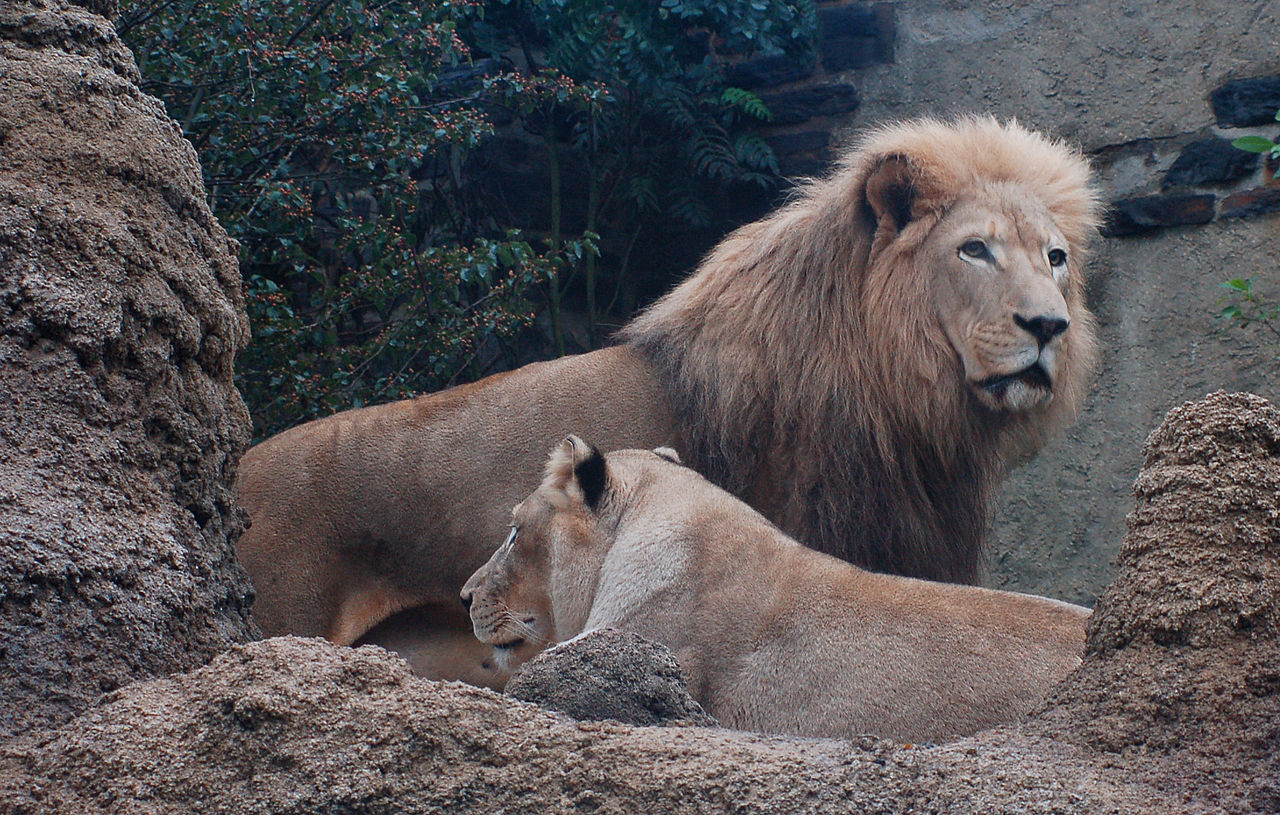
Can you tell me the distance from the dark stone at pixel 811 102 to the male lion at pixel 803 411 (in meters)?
2.75

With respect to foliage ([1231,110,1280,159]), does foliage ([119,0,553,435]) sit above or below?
below

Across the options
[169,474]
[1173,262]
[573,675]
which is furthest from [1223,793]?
[1173,262]

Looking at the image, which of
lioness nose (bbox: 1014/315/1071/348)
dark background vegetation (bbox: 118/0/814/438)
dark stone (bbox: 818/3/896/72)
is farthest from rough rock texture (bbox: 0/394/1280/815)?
dark stone (bbox: 818/3/896/72)

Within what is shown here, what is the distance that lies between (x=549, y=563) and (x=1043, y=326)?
151 centimetres

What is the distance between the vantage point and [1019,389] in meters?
3.56

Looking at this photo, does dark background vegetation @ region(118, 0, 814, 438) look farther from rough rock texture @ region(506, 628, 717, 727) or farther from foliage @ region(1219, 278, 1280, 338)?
rough rock texture @ region(506, 628, 717, 727)

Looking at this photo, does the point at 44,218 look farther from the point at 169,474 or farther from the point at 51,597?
the point at 51,597

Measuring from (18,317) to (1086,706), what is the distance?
1.87 m

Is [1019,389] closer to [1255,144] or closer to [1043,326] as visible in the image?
[1043,326]

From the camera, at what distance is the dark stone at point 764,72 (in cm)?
682

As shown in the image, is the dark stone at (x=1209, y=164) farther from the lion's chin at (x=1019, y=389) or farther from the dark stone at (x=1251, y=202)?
the lion's chin at (x=1019, y=389)

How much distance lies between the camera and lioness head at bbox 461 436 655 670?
3.14 m

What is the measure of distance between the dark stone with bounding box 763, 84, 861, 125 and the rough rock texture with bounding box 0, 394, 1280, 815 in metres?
5.08

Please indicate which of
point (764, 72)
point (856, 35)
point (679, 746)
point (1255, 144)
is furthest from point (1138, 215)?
point (679, 746)
